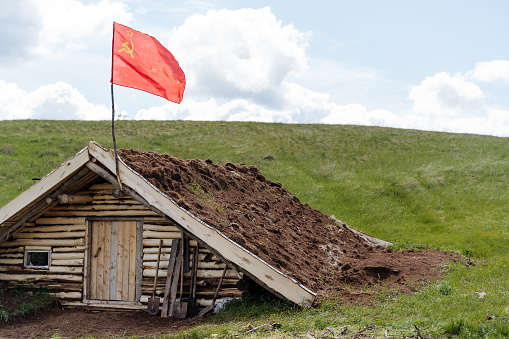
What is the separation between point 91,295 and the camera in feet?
39.4

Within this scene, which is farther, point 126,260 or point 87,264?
point 87,264

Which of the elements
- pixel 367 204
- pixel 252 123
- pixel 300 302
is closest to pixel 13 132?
pixel 252 123

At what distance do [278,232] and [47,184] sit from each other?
5.84 metres

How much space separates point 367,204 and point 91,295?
16891 millimetres

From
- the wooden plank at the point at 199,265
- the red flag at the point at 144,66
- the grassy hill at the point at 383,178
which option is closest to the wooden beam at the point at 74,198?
the wooden plank at the point at 199,265

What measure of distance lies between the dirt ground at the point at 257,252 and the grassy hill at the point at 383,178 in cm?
122

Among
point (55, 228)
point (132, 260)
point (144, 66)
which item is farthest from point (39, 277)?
point (144, 66)

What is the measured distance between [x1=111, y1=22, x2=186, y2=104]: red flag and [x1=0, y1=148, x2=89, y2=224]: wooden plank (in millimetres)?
2092

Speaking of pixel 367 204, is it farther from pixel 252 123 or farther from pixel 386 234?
pixel 252 123

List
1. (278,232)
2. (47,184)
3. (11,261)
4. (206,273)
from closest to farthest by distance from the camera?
(206,273), (47,184), (11,261), (278,232)

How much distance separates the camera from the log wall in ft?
37.3

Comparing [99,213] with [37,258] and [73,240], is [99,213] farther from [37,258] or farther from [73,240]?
[37,258]

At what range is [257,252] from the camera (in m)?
10.4

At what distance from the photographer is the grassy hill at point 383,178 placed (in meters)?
8.80
